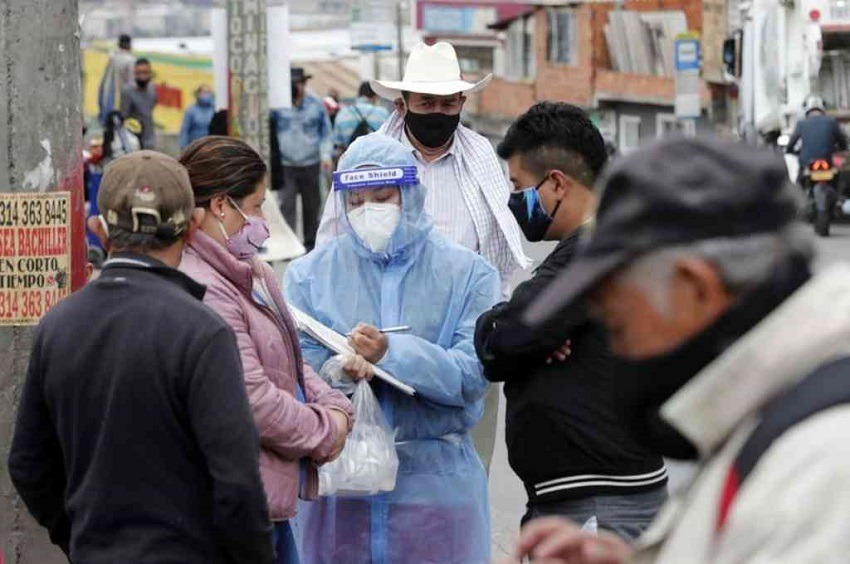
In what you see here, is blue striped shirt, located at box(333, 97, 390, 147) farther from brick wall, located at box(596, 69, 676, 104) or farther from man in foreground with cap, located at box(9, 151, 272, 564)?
brick wall, located at box(596, 69, 676, 104)

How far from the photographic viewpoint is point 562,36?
56.7 meters

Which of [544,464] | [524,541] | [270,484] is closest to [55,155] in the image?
[270,484]

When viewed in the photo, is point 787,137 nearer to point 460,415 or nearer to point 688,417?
point 460,415

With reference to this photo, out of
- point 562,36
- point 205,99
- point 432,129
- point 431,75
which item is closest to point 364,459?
point 432,129

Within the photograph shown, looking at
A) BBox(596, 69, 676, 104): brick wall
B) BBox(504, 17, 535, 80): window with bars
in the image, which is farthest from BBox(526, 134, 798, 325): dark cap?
BBox(504, 17, 535, 80): window with bars

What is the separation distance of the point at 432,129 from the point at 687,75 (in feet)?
99.5

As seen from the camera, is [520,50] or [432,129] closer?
[432,129]

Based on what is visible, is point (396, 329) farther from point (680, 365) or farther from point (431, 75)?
point (680, 365)

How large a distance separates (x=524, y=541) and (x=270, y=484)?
214 cm

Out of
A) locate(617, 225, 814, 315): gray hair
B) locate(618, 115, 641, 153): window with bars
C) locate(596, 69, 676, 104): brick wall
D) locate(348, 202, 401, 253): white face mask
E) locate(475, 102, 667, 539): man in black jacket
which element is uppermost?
locate(617, 225, 814, 315): gray hair

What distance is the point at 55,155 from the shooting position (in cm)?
628

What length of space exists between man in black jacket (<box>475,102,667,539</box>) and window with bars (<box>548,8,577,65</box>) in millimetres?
50779

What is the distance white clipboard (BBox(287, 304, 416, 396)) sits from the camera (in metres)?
5.56

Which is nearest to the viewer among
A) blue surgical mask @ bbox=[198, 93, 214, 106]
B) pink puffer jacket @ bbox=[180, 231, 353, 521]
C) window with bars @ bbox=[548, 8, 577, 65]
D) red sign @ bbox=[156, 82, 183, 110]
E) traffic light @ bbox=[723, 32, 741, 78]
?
pink puffer jacket @ bbox=[180, 231, 353, 521]
